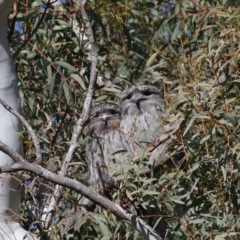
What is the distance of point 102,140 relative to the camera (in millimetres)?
5309

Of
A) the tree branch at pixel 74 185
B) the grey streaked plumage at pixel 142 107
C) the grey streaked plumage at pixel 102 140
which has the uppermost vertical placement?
the tree branch at pixel 74 185

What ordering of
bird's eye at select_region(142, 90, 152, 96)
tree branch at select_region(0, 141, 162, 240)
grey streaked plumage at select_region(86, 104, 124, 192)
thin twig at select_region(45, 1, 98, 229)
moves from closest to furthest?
1. tree branch at select_region(0, 141, 162, 240)
2. thin twig at select_region(45, 1, 98, 229)
3. grey streaked plumage at select_region(86, 104, 124, 192)
4. bird's eye at select_region(142, 90, 152, 96)

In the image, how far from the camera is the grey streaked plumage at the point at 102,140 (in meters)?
5.24

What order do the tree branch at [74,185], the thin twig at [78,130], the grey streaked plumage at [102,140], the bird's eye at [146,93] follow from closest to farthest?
the tree branch at [74,185], the thin twig at [78,130], the grey streaked plumage at [102,140], the bird's eye at [146,93]

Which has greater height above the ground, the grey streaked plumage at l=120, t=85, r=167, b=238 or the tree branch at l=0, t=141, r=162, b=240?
the tree branch at l=0, t=141, r=162, b=240

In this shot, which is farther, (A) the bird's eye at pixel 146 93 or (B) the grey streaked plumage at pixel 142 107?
(A) the bird's eye at pixel 146 93

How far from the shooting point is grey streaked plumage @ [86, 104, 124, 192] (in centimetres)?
524

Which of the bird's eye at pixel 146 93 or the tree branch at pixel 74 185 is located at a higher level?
the tree branch at pixel 74 185

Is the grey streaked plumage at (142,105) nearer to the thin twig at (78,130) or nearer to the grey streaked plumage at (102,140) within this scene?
the grey streaked plumage at (102,140)

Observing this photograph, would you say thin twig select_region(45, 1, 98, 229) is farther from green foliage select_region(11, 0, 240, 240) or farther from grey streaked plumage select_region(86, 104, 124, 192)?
grey streaked plumage select_region(86, 104, 124, 192)

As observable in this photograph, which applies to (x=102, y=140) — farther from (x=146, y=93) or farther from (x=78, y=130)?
(x=78, y=130)

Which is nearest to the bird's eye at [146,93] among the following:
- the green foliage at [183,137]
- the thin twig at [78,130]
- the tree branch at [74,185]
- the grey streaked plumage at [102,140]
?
the grey streaked plumage at [102,140]

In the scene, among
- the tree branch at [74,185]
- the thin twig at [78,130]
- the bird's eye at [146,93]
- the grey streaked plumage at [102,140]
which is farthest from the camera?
the bird's eye at [146,93]

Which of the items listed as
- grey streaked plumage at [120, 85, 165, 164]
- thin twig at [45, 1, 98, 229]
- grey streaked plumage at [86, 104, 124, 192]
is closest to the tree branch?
thin twig at [45, 1, 98, 229]
